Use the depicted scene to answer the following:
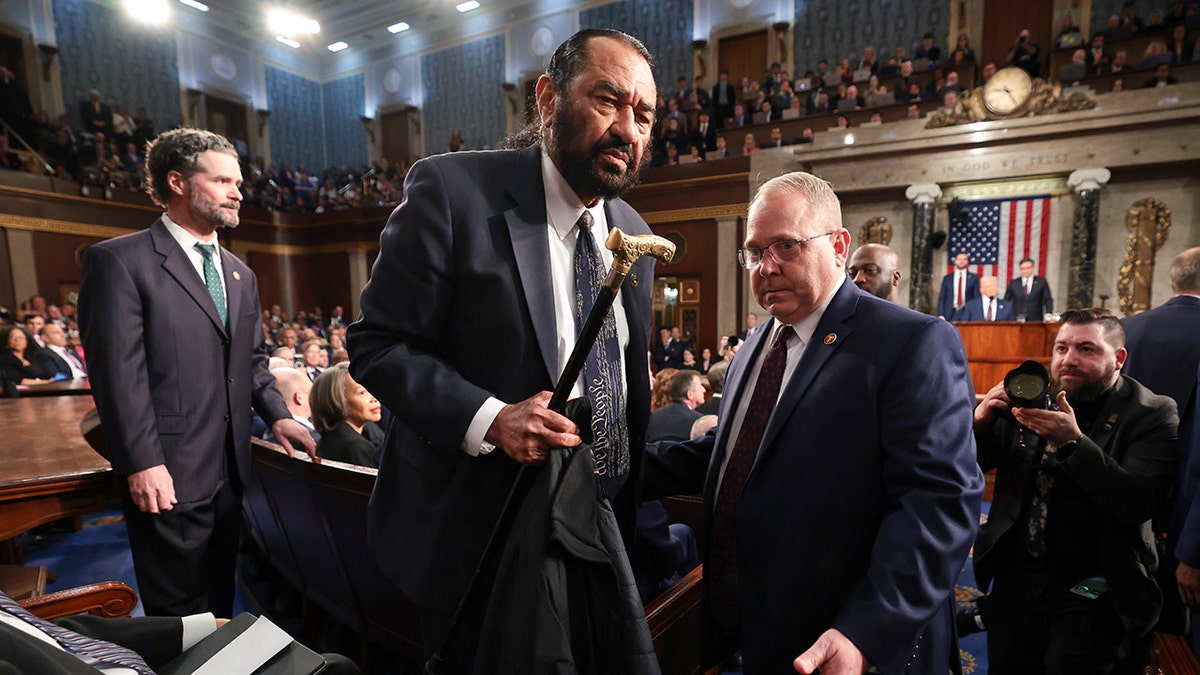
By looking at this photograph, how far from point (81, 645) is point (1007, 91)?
429 inches

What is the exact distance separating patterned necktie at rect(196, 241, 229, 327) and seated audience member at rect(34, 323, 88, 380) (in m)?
5.28

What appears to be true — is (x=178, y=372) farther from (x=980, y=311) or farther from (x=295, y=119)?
(x=295, y=119)

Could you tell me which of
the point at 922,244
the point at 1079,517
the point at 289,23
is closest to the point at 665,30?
the point at 922,244

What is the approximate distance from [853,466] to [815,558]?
21cm

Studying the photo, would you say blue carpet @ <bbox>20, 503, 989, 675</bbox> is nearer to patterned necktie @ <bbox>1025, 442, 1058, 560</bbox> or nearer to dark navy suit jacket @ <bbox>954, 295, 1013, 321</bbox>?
patterned necktie @ <bbox>1025, 442, 1058, 560</bbox>

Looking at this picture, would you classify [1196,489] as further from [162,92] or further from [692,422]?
[162,92]

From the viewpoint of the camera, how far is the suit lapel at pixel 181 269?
1842 millimetres

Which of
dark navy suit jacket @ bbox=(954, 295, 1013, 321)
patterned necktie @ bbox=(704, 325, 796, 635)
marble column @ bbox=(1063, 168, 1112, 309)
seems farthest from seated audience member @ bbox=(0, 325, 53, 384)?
marble column @ bbox=(1063, 168, 1112, 309)

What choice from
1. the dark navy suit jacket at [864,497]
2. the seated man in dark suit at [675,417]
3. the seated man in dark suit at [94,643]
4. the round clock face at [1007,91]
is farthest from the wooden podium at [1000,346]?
the seated man in dark suit at [94,643]

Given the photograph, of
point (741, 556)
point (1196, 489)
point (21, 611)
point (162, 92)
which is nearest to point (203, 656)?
point (21, 611)

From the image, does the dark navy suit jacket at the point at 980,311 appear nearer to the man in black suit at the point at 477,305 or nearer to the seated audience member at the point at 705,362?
the seated audience member at the point at 705,362

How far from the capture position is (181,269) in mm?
1858

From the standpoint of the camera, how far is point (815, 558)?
1262 millimetres

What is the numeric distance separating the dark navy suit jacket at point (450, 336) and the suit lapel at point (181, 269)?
3.60 ft
